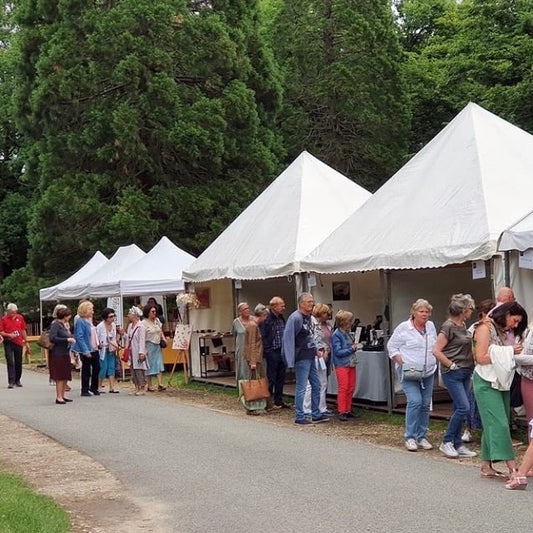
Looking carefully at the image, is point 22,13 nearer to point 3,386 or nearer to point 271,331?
point 3,386

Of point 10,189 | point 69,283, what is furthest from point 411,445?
point 10,189

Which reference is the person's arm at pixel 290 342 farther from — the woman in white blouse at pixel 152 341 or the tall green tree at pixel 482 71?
the tall green tree at pixel 482 71

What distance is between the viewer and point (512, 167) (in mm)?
14367

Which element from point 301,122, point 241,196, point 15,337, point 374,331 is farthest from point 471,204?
point 301,122

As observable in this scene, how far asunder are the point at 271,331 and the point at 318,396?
205cm

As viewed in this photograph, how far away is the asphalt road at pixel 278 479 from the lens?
25.2ft

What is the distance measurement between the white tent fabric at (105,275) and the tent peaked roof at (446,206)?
10290mm

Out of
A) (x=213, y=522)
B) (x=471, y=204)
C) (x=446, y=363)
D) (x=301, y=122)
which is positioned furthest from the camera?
(x=301, y=122)

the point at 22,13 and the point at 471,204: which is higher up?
the point at 22,13

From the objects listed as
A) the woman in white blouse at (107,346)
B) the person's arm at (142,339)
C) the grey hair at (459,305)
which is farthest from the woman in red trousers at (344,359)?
the woman in white blouse at (107,346)

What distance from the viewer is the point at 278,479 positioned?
31.4ft

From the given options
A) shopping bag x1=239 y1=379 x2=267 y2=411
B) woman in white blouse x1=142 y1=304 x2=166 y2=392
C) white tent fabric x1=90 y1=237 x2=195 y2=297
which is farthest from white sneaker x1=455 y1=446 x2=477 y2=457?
white tent fabric x1=90 y1=237 x2=195 y2=297

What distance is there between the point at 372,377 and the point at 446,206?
9.92 ft

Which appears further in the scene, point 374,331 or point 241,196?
point 241,196
